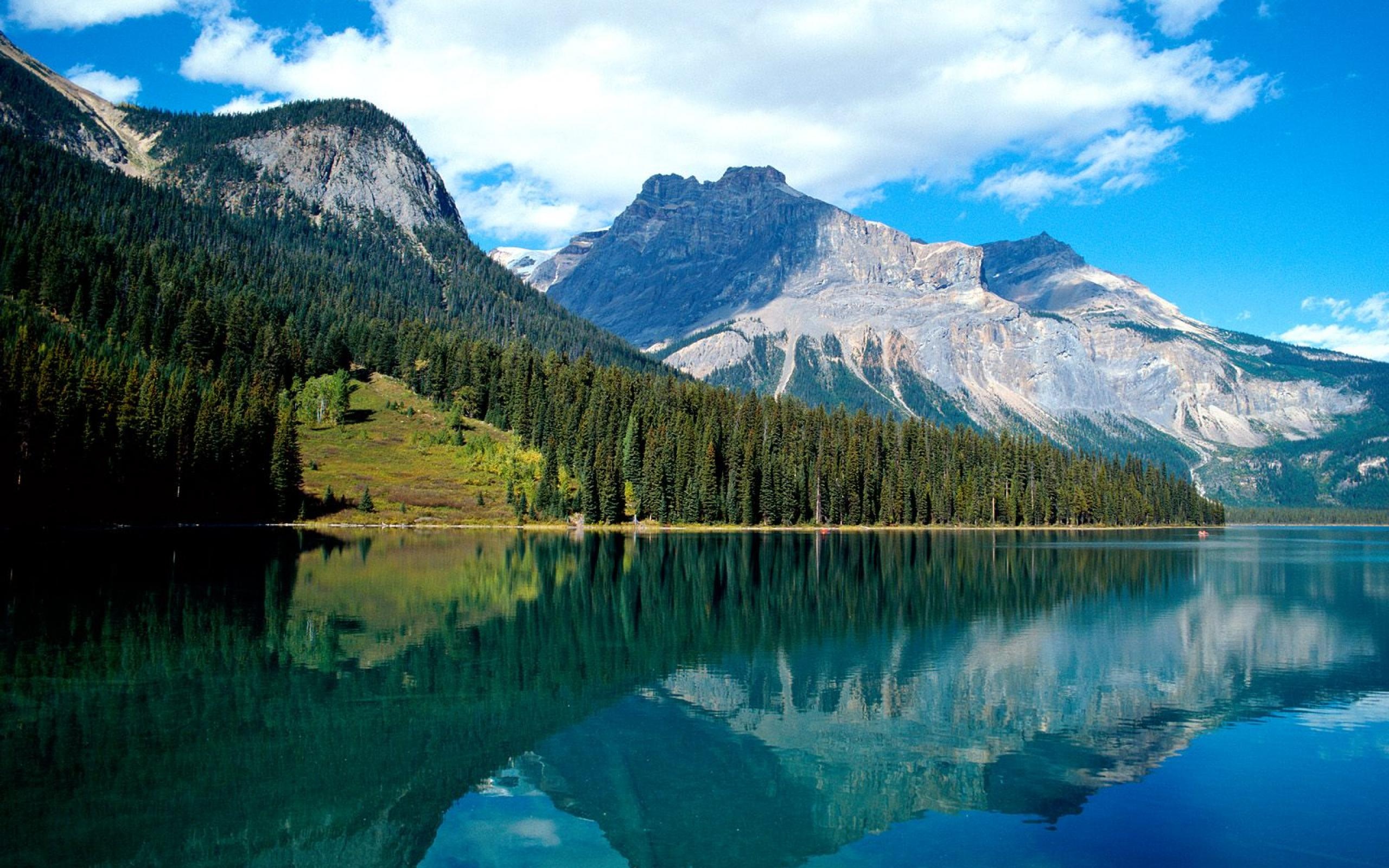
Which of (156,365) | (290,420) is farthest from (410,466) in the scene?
(156,365)

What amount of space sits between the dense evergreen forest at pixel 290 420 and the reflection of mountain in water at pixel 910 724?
76.2 meters

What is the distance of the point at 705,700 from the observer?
91.5 ft

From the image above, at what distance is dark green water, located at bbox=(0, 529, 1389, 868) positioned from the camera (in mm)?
17047

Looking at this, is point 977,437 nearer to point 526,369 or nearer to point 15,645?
point 526,369

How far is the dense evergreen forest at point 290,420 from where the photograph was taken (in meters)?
90.9

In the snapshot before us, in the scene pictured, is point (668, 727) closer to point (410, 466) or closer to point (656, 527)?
point (656, 527)

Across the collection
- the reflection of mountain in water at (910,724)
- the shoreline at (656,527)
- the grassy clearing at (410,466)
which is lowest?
the reflection of mountain in water at (910,724)

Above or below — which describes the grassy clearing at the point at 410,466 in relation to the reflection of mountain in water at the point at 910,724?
above

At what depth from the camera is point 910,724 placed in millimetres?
25531

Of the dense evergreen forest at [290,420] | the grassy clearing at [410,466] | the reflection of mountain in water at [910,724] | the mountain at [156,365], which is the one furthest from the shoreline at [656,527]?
the reflection of mountain in water at [910,724]

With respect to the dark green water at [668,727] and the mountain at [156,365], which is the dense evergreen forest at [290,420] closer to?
the mountain at [156,365]

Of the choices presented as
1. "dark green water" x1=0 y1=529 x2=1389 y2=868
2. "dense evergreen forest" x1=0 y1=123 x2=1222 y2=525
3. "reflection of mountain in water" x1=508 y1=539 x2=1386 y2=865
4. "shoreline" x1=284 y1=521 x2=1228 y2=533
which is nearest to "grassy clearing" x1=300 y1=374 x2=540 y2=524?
"shoreline" x1=284 y1=521 x2=1228 y2=533

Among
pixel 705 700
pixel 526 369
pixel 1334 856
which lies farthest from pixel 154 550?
pixel 526 369

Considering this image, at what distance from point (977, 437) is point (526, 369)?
93375 mm
